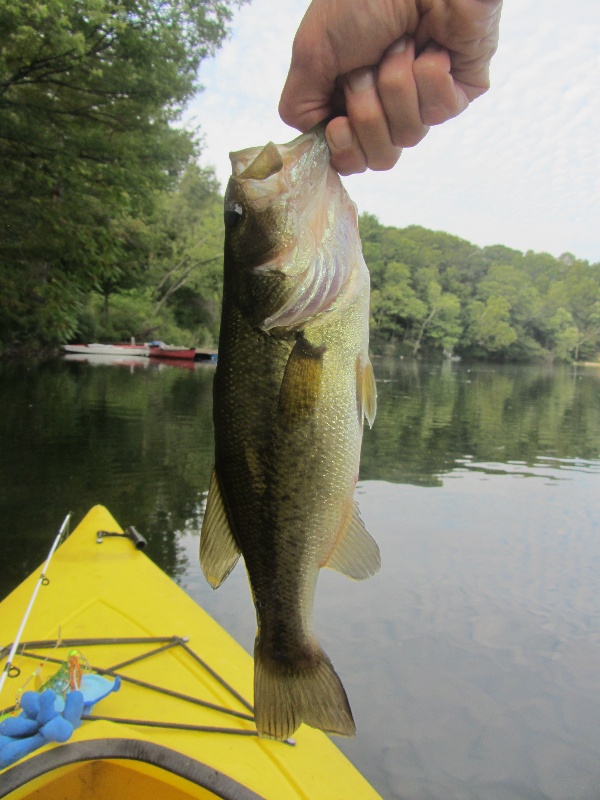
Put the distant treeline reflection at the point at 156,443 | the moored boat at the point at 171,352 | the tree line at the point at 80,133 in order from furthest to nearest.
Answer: the moored boat at the point at 171,352
the tree line at the point at 80,133
the distant treeline reflection at the point at 156,443

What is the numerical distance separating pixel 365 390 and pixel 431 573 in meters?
A: 7.55

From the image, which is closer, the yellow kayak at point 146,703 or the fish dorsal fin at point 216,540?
the fish dorsal fin at point 216,540

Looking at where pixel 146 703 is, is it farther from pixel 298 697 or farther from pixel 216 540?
pixel 216 540

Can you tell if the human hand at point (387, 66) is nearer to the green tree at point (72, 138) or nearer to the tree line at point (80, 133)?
the tree line at point (80, 133)

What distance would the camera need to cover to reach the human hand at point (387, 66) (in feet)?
4.85

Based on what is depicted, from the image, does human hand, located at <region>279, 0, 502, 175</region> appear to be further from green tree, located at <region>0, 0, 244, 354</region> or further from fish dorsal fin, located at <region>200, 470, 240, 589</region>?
green tree, located at <region>0, 0, 244, 354</region>

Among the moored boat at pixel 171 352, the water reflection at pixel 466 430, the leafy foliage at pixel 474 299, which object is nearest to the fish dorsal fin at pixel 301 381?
the water reflection at pixel 466 430

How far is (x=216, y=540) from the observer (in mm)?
1784

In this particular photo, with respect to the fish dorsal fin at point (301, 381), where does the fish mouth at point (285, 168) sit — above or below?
above

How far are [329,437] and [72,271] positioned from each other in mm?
12933

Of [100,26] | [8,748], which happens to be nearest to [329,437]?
[8,748]

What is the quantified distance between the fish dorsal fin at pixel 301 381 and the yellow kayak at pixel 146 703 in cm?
162

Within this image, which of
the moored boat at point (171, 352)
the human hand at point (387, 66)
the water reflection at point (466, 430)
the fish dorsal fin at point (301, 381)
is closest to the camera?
the human hand at point (387, 66)

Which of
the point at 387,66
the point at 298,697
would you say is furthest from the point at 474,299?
the point at 298,697
